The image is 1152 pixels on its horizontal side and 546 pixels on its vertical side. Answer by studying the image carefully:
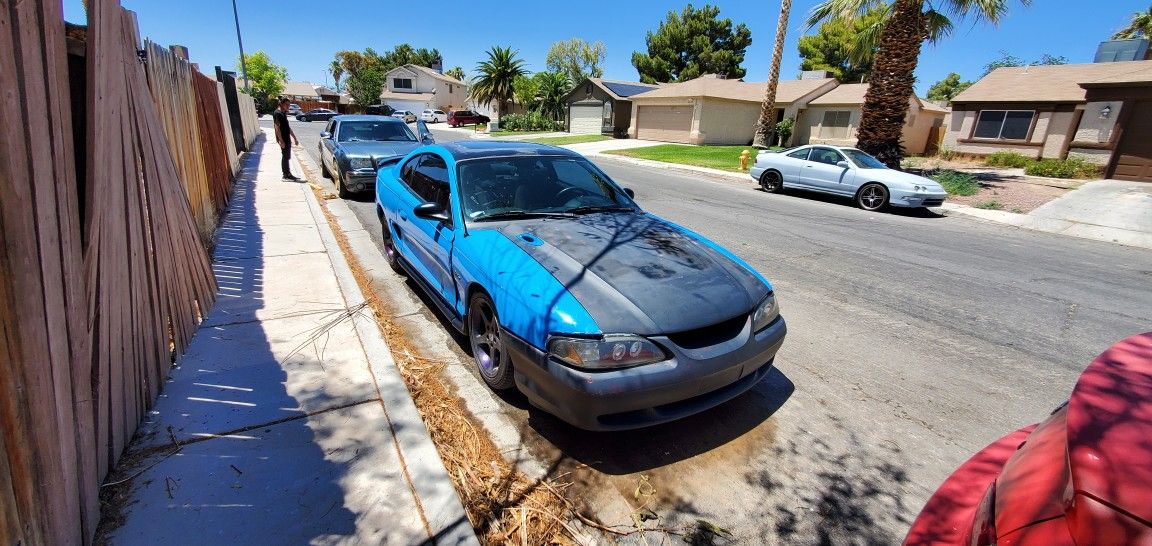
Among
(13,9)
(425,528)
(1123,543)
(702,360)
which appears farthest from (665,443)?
(13,9)

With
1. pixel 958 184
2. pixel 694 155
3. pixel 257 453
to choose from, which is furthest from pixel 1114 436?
pixel 694 155

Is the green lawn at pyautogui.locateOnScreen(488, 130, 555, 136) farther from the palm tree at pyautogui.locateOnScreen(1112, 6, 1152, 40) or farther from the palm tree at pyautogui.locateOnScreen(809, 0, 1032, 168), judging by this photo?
the palm tree at pyautogui.locateOnScreen(1112, 6, 1152, 40)

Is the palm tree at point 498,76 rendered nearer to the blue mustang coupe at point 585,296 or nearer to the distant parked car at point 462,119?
the distant parked car at point 462,119

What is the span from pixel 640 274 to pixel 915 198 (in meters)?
10.9

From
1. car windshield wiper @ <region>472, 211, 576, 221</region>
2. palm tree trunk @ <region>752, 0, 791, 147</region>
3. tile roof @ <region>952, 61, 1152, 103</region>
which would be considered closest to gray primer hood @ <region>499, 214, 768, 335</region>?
car windshield wiper @ <region>472, 211, 576, 221</region>

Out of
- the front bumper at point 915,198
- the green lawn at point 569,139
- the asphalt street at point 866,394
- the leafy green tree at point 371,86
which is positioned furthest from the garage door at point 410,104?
the asphalt street at point 866,394

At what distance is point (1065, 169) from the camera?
18766mm

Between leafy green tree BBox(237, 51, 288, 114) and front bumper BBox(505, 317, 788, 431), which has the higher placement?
leafy green tree BBox(237, 51, 288, 114)

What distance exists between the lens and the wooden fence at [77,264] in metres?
1.70

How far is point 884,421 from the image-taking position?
130 inches

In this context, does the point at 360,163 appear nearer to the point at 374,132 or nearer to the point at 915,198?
the point at 374,132

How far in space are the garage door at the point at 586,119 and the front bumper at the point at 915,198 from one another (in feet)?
94.9

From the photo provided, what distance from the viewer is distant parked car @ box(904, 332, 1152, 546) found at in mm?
1062

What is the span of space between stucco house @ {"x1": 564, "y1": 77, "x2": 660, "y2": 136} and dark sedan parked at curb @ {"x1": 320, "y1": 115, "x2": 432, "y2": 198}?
26.9 m
